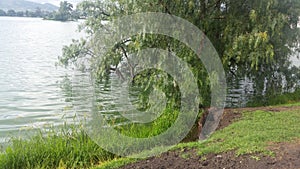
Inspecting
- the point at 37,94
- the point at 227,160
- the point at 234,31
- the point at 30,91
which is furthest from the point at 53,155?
the point at 30,91

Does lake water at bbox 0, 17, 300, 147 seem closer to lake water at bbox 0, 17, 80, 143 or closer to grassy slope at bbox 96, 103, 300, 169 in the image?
lake water at bbox 0, 17, 80, 143

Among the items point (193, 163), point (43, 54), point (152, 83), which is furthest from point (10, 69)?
point (193, 163)

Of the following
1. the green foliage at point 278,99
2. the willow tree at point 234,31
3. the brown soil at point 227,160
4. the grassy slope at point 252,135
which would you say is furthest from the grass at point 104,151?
the green foliage at point 278,99

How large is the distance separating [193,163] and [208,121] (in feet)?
8.56

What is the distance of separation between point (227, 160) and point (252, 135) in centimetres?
98

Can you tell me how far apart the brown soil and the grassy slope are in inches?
5.0

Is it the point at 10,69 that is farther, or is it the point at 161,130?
the point at 10,69

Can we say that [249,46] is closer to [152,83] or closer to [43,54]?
[152,83]

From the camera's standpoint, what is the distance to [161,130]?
6.34m

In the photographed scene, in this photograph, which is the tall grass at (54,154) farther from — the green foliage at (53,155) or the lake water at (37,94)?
the lake water at (37,94)

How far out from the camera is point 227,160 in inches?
156

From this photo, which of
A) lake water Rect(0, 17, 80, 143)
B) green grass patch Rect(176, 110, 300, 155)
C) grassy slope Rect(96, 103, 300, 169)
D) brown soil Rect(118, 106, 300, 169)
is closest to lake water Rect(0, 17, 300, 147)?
lake water Rect(0, 17, 80, 143)

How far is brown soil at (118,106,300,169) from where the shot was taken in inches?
147

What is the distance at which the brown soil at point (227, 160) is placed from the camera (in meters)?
3.74
